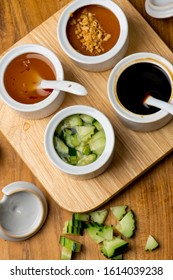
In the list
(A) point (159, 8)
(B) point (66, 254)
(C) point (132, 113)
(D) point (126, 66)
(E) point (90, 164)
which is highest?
(A) point (159, 8)

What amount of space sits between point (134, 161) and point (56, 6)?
0.61 metres

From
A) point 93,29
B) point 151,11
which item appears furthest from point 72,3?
point 151,11

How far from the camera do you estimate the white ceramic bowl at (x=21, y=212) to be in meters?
2.24

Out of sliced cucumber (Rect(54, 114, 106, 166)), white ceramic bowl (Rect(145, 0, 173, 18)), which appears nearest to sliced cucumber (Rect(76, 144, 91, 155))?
sliced cucumber (Rect(54, 114, 106, 166))

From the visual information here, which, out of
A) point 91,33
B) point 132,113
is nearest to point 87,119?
point 132,113

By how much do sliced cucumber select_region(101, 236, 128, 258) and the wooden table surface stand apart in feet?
0.10

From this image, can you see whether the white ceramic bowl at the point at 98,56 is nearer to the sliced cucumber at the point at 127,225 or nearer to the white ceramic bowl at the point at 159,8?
the white ceramic bowl at the point at 159,8

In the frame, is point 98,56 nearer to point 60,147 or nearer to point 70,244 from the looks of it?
point 60,147

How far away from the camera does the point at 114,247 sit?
2.23 meters

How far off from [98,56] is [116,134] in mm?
244

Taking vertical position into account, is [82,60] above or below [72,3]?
below

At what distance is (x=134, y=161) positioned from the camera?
2.20m

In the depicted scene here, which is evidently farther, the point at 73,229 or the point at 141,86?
the point at 73,229

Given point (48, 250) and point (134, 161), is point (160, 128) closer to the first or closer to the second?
point (134, 161)
